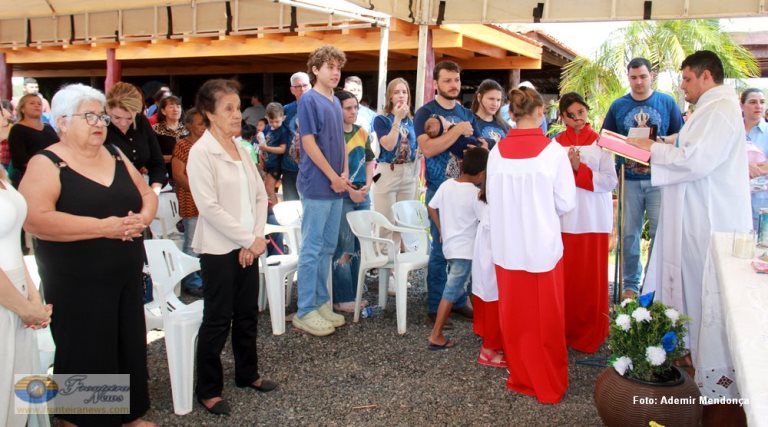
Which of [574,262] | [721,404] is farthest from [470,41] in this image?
[721,404]

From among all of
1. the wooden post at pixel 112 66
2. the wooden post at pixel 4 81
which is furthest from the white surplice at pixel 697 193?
the wooden post at pixel 4 81

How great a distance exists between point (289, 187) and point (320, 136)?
1.88m

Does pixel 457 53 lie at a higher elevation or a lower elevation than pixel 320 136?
higher

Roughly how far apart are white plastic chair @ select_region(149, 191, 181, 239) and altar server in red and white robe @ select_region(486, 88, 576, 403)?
3205mm

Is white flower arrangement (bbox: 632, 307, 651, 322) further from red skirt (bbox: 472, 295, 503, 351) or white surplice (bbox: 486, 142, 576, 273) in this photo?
red skirt (bbox: 472, 295, 503, 351)

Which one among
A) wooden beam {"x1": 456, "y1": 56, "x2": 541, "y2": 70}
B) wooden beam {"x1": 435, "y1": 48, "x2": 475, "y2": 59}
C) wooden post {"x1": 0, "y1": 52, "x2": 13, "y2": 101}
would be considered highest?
wooden beam {"x1": 435, "y1": 48, "x2": 475, "y2": 59}

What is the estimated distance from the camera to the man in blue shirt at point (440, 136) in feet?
15.0

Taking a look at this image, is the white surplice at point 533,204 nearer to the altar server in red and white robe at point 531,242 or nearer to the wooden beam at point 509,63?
the altar server in red and white robe at point 531,242

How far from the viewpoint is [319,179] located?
4.41 metres

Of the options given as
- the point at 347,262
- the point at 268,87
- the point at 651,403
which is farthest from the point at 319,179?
the point at 268,87

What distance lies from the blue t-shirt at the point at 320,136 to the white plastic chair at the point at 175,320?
44.0 inches

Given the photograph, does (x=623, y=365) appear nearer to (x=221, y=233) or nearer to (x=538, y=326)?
(x=538, y=326)

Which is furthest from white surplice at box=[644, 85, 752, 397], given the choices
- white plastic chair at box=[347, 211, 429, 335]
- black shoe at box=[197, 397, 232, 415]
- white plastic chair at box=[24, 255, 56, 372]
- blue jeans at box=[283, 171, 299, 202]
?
blue jeans at box=[283, 171, 299, 202]

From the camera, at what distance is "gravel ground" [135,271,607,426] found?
130 inches
